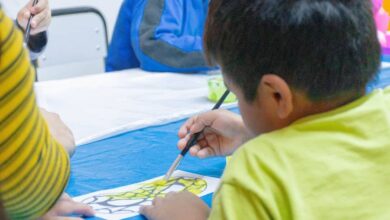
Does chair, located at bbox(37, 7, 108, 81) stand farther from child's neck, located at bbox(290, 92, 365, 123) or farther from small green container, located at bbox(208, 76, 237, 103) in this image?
child's neck, located at bbox(290, 92, 365, 123)

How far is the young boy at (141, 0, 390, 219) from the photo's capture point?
1.95ft

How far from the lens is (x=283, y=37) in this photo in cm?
64

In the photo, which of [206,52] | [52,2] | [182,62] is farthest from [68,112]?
[52,2]

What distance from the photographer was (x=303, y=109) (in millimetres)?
678

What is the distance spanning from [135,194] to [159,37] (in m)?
0.93

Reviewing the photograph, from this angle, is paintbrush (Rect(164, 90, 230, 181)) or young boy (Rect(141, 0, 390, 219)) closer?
young boy (Rect(141, 0, 390, 219))

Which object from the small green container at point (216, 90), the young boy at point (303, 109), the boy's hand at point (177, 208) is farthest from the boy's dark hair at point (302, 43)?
the small green container at point (216, 90)

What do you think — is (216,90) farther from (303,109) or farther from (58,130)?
(303,109)

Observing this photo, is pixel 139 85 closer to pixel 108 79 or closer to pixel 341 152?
pixel 108 79

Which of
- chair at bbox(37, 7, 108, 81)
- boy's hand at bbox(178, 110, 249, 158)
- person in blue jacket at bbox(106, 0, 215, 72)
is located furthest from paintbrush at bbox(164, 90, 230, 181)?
chair at bbox(37, 7, 108, 81)

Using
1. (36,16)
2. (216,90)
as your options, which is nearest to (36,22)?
(36,16)

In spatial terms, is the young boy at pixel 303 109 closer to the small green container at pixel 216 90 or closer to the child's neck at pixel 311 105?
the child's neck at pixel 311 105

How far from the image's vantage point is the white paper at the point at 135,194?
2.72 ft

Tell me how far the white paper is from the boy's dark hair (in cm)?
A: 25
